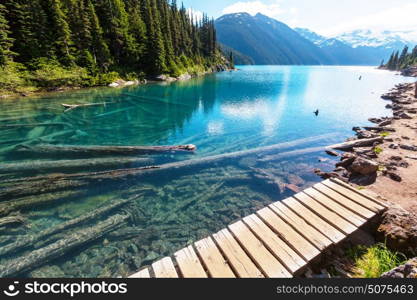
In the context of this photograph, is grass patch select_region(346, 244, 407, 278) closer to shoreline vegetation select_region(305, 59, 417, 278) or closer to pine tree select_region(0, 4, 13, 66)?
shoreline vegetation select_region(305, 59, 417, 278)

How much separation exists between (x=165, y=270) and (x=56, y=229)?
5.88 m

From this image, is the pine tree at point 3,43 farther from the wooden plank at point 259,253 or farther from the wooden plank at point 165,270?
the wooden plank at point 259,253

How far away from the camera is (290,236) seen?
16.5 ft

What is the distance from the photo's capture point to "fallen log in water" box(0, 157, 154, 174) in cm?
1071

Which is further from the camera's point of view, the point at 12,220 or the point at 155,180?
the point at 155,180

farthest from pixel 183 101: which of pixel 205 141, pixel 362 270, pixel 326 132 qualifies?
pixel 362 270

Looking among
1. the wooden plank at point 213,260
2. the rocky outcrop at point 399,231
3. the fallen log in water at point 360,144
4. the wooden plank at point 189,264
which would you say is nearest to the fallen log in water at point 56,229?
the wooden plank at point 189,264

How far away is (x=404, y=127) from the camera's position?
18.6 meters

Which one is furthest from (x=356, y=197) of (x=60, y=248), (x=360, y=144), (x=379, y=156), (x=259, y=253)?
(x=360, y=144)

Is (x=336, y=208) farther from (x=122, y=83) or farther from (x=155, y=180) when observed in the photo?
(x=122, y=83)

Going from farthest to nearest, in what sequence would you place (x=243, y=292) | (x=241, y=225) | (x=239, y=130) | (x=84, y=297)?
1. (x=239, y=130)
2. (x=241, y=225)
3. (x=243, y=292)
4. (x=84, y=297)

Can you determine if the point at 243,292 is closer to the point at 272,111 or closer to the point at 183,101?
the point at 272,111

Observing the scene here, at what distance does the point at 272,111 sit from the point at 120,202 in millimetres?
25554

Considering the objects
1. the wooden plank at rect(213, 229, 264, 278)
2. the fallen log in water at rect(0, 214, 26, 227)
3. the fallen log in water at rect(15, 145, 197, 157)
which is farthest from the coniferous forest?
the wooden plank at rect(213, 229, 264, 278)
